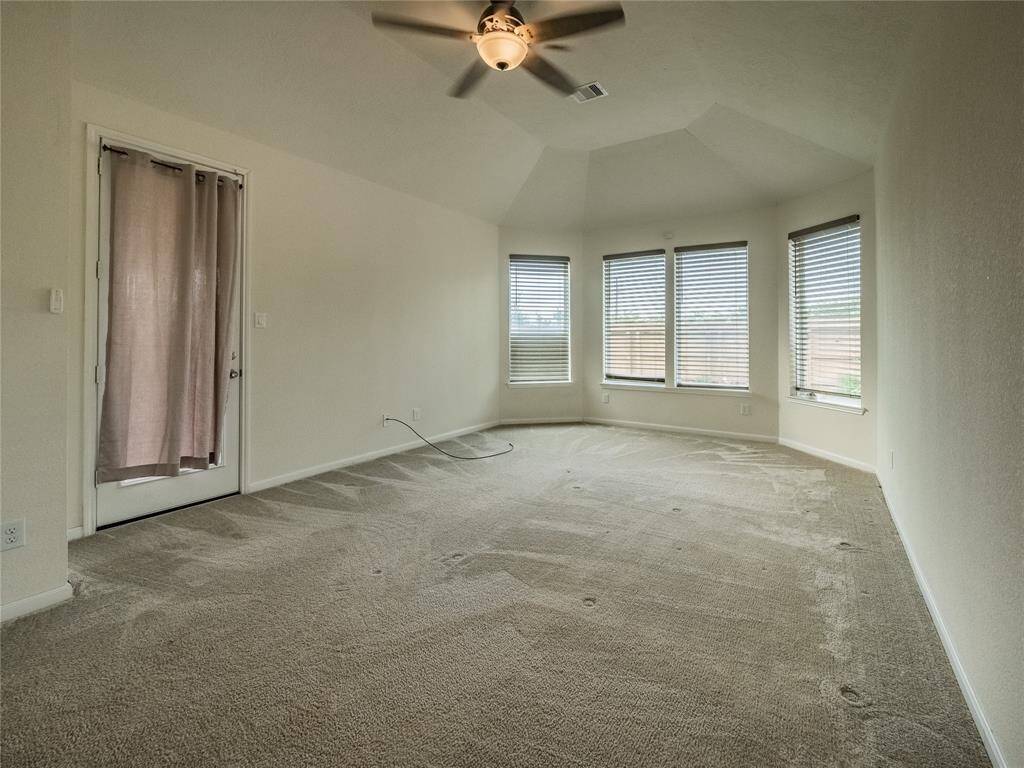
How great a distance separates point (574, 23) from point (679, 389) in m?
4.48

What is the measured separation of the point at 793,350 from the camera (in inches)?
204

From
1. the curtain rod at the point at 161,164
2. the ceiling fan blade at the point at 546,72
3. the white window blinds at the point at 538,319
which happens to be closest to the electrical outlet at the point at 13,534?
the curtain rod at the point at 161,164

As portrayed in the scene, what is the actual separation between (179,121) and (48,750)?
3.46 m

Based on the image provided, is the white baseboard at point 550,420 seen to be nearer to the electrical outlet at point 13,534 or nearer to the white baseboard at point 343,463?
the white baseboard at point 343,463

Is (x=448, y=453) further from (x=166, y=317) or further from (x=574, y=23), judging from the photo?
(x=574, y=23)

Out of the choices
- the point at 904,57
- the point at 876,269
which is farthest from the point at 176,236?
the point at 876,269

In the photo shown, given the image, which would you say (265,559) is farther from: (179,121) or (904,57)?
(904,57)

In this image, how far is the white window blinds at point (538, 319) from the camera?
6.57m

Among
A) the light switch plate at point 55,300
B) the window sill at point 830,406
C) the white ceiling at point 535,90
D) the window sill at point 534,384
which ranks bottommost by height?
the window sill at point 830,406

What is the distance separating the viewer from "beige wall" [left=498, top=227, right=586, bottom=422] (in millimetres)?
6473

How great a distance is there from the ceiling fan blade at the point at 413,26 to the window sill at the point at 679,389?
4.63 meters

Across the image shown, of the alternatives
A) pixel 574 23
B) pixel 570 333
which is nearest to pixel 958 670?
pixel 574 23

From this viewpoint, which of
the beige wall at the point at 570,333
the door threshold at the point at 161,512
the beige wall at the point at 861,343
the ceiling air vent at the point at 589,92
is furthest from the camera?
the beige wall at the point at 570,333

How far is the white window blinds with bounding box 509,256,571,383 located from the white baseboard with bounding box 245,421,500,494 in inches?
49.7
